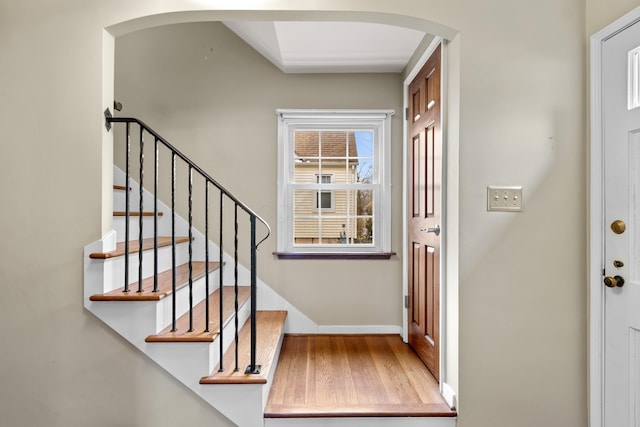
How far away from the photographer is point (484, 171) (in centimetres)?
168

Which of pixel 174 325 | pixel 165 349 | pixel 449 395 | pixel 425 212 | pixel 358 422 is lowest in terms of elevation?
pixel 358 422

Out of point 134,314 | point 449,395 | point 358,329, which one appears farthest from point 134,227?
point 449,395

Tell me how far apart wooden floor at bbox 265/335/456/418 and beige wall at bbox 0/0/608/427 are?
12.0 inches

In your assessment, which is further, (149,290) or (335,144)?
(335,144)

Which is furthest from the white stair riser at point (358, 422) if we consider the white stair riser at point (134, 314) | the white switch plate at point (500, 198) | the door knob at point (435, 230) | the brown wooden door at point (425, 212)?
the white switch plate at point (500, 198)

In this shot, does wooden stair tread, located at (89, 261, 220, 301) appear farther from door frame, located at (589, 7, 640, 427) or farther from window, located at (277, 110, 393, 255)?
door frame, located at (589, 7, 640, 427)

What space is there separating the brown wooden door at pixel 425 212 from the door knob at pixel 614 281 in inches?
30.1

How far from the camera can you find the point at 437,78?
206 centimetres

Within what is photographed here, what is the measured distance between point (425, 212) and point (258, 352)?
1.34 meters

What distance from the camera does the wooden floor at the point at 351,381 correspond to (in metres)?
1.76

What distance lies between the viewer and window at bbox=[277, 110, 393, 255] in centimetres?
290

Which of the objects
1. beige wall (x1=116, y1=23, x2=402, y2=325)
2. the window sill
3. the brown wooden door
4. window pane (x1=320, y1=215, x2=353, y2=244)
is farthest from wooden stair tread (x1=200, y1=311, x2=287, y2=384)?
the brown wooden door

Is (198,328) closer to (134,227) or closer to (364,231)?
(134,227)

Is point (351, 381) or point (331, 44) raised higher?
point (331, 44)
